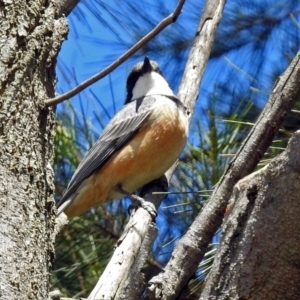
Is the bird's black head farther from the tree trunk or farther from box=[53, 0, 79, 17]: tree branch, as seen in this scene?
the tree trunk

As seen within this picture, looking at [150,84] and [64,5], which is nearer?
[64,5]

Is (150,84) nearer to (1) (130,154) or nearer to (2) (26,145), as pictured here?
(1) (130,154)

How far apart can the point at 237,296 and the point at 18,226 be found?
51 cm

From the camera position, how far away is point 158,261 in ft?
10.5

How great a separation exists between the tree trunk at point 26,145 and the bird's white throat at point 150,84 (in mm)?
1681

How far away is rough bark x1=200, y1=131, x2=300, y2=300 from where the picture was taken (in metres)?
1.18

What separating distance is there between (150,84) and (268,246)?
8.05 ft

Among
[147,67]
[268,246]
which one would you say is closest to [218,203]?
[268,246]

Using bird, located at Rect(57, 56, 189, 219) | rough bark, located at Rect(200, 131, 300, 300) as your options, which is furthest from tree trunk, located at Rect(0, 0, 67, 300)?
bird, located at Rect(57, 56, 189, 219)

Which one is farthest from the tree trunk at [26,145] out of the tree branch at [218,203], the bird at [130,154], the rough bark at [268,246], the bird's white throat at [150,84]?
the bird's white throat at [150,84]

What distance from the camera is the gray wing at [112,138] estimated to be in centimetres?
316

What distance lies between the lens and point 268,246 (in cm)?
119

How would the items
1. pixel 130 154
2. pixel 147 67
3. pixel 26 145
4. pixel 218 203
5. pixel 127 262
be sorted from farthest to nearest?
pixel 147 67 → pixel 130 154 → pixel 127 262 → pixel 26 145 → pixel 218 203

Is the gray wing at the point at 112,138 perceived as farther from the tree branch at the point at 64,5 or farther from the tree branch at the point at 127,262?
the tree branch at the point at 64,5
